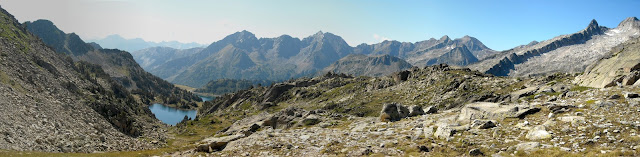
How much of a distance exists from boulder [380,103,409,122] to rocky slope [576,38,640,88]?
852 inches

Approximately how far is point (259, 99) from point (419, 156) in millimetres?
171258

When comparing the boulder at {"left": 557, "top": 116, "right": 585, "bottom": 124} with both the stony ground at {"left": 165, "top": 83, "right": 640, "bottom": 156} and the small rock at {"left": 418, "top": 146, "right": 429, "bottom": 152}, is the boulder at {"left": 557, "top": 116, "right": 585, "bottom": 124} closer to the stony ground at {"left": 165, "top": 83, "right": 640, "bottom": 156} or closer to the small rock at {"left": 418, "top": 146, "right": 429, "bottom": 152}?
the stony ground at {"left": 165, "top": 83, "right": 640, "bottom": 156}

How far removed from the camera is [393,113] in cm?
4525

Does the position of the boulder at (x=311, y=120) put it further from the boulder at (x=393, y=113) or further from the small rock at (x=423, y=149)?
the small rock at (x=423, y=149)

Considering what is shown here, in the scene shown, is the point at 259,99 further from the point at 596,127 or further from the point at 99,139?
the point at 596,127

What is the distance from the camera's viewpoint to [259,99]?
18788 cm

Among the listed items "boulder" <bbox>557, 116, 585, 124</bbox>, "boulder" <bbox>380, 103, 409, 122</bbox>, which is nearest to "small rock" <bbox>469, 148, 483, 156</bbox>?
"boulder" <bbox>557, 116, 585, 124</bbox>

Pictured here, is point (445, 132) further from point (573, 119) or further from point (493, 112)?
point (573, 119)

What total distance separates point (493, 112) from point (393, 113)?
15.3 metres

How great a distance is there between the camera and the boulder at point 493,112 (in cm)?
2884

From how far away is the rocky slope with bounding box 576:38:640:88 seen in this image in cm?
3174

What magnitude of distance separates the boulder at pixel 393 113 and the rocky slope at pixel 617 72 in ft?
71.0

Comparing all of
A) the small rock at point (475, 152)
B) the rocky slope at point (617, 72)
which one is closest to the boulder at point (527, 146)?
the small rock at point (475, 152)

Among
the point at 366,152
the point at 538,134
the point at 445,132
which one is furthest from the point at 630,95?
the point at 366,152
